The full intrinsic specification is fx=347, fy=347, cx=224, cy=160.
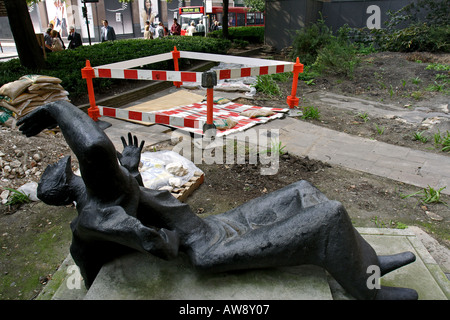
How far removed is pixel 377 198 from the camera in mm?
3920

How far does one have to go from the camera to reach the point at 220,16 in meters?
28.4

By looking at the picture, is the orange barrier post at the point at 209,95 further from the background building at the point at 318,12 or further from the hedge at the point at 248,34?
the hedge at the point at 248,34

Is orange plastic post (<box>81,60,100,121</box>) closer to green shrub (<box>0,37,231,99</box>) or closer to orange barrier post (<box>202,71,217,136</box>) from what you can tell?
green shrub (<box>0,37,231,99</box>)

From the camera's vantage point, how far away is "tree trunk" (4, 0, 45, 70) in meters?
6.93

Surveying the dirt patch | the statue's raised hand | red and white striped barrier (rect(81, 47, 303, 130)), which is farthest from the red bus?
the statue's raised hand

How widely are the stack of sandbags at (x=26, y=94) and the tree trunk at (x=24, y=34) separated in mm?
2116

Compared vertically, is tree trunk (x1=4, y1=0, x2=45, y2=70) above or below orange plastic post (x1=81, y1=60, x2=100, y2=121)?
above

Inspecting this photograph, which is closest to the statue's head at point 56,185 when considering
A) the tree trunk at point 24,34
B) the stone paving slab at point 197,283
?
the stone paving slab at point 197,283

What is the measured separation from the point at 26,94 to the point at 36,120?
4264mm

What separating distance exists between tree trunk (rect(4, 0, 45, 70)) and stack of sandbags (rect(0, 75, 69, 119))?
83.3 inches

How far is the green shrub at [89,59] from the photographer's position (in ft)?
22.7

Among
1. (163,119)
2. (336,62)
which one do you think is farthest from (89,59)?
(336,62)

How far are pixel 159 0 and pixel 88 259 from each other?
3376 centimetres
